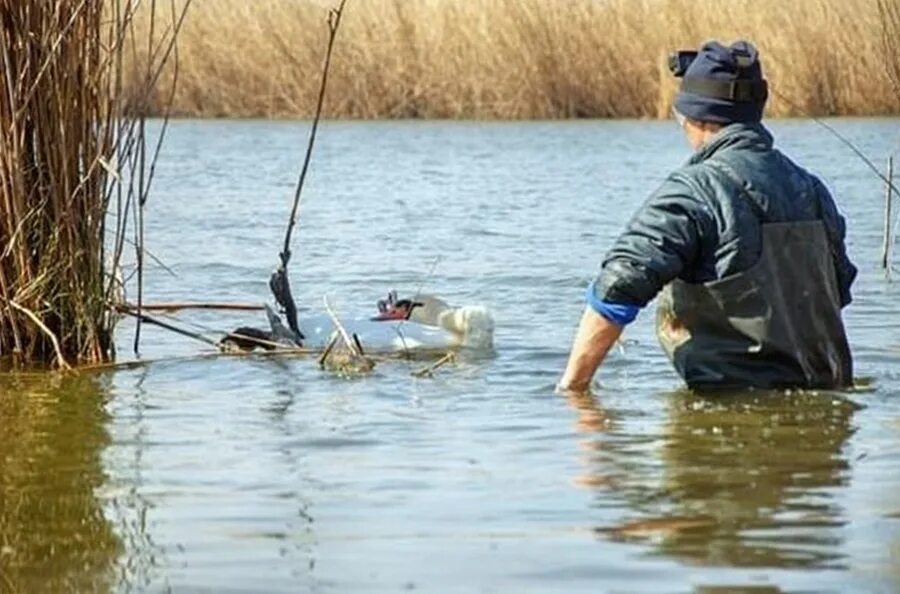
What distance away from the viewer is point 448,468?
241 inches

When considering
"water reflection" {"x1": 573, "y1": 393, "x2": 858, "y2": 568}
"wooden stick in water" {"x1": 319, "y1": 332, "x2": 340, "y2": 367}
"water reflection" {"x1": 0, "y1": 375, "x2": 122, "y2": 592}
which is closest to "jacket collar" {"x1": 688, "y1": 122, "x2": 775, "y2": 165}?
"water reflection" {"x1": 573, "y1": 393, "x2": 858, "y2": 568}

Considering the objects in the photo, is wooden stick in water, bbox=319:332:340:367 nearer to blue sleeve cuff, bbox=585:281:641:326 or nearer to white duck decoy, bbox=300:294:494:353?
white duck decoy, bbox=300:294:494:353

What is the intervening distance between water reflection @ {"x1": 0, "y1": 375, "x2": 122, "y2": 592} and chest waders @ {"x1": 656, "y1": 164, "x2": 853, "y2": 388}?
5.93 ft

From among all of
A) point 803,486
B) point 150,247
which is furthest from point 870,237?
point 803,486

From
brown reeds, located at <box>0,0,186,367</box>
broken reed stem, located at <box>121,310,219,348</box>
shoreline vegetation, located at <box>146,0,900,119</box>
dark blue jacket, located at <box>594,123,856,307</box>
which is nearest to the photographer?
dark blue jacket, located at <box>594,123,856,307</box>

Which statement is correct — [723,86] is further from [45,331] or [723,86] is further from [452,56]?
[452,56]

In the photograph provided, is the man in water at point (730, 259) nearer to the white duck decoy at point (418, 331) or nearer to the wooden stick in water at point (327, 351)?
the wooden stick in water at point (327, 351)

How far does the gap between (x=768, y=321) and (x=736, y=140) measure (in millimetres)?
556

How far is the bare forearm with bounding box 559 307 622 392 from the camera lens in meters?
6.82

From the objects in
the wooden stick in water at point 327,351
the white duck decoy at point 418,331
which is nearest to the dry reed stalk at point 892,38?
the white duck decoy at point 418,331

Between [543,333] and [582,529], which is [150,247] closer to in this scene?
[543,333]

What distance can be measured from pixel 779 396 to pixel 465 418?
0.97m

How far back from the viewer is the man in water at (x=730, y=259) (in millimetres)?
6793

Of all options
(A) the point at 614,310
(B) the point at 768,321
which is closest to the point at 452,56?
(B) the point at 768,321
